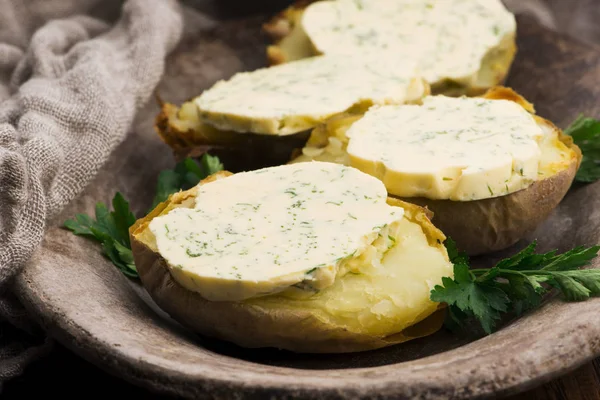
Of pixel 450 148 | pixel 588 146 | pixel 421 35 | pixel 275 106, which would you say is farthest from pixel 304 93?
pixel 588 146

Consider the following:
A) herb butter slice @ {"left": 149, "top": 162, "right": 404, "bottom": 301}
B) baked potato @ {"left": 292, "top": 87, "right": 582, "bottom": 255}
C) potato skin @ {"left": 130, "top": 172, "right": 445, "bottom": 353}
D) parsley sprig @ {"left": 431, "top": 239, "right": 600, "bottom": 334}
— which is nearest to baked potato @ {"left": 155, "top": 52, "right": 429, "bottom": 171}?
baked potato @ {"left": 292, "top": 87, "right": 582, "bottom": 255}

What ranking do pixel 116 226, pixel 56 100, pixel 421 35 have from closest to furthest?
pixel 116 226 < pixel 56 100 < pixel 421 35

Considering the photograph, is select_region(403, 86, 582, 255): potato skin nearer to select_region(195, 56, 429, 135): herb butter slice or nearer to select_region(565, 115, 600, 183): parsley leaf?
select_region(565, 115, 600, 183): parsley leaf

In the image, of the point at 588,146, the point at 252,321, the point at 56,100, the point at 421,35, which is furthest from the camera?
the point at 421,35

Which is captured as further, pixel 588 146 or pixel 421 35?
pixel 421 35

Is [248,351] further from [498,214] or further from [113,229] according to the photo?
[498,214]

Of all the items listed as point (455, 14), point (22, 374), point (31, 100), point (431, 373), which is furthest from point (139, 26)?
point (431, 373)

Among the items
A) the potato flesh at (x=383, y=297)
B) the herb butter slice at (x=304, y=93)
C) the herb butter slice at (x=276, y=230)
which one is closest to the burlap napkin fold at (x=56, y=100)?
→ the herb butter slice at (x=304, y=93)

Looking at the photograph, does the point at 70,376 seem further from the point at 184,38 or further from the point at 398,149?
the point at 184,38
